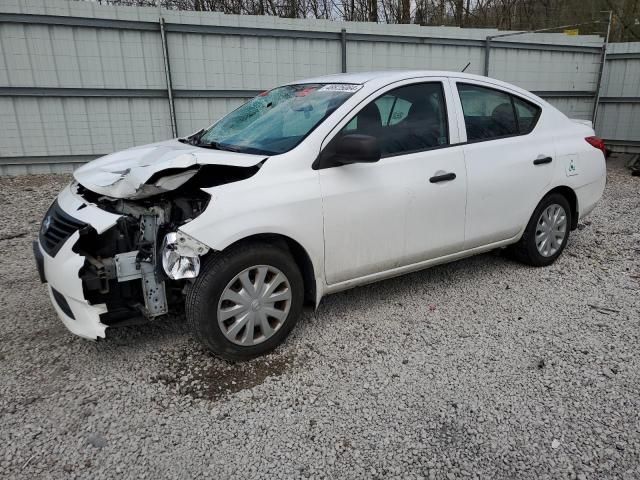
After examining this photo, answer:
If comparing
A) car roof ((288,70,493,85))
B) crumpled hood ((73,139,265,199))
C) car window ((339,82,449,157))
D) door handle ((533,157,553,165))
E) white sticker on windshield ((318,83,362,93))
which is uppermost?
car roof ((288,70,493,85))

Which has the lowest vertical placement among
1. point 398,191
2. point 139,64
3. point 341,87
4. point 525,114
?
point 398,191

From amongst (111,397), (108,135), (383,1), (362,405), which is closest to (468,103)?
(362,405)

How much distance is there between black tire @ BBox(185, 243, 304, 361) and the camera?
2.81m

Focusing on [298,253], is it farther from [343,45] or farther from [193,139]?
[343,45]

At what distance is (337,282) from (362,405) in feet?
2.98

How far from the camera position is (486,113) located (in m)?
4.04

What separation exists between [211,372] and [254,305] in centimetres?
48

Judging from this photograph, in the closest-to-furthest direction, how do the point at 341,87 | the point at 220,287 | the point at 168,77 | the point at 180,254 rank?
the point at 180,254, the point at 220,287, the point at 341,87, the point at 168,77

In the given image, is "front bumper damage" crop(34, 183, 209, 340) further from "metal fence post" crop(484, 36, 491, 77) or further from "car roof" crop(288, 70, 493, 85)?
"metal fence post" crop(484, 36, 491, 77)

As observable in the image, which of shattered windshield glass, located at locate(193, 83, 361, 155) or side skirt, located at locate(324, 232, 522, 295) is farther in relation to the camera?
side skirt, located at locate(324, 232, 522, 295)

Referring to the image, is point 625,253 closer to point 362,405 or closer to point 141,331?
point 362,405

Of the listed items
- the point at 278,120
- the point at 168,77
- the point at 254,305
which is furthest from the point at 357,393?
the point at 168,77

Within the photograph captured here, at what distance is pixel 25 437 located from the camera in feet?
7.95

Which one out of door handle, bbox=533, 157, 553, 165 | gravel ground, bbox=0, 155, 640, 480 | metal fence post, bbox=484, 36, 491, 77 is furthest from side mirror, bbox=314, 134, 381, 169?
metal fence post, bbox=484, 36, 491, 77
